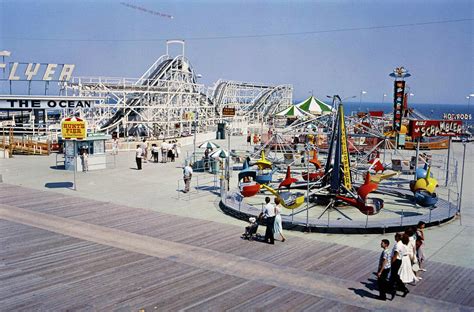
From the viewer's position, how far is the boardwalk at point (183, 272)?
1044 centimetres

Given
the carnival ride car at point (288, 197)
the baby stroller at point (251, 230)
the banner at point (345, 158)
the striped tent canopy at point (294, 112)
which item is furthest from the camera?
the striped tent canopy at point (294, 112)

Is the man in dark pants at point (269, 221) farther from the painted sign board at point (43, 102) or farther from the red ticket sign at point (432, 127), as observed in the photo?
the red ticket sign at point (432, 127)

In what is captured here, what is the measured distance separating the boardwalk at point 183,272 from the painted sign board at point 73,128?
810 cm

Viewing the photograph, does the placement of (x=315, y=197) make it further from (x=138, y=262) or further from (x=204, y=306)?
→ (x=204, y=306)

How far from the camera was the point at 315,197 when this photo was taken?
64.0 feet

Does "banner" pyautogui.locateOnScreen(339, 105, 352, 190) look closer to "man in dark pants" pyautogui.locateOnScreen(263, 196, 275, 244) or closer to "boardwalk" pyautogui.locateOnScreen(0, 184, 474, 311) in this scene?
"boardwalk" pyautogui.locateOnScreen(0, 184, 474, 311)

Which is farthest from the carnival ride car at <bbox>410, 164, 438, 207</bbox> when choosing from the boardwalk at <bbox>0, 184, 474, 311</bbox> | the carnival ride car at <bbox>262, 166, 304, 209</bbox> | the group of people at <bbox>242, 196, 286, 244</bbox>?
the group of people at <bbox>242, 196, 286, 244</bbox>

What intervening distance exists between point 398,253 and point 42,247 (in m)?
9.68

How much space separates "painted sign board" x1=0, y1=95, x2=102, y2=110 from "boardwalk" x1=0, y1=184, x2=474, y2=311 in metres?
25.7

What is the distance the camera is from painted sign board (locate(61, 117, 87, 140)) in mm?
24344

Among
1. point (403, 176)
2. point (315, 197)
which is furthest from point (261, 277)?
point (403, 176)

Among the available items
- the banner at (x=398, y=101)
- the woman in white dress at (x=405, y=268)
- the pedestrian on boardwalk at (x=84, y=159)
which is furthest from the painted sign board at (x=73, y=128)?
the banner at (x=398, y=101)

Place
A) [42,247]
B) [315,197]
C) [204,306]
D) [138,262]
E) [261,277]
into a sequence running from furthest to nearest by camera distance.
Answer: [315,197], [42,247], [138,262], [261,277], [204,306]

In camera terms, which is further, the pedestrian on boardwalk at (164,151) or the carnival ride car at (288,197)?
the pedestrian on boardwalk at (164,151)
